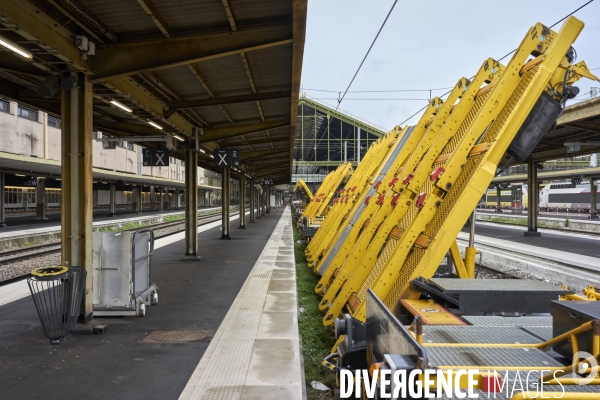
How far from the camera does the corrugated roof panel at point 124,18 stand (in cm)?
648

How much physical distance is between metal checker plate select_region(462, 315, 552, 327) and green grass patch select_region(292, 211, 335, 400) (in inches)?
69.8

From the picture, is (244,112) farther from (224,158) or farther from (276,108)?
(224,158)

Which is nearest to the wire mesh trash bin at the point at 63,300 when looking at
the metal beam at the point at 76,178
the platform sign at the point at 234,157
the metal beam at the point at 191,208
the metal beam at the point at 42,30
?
the metal beam at the point at 76,178

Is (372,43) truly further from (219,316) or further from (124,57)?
(219,316)

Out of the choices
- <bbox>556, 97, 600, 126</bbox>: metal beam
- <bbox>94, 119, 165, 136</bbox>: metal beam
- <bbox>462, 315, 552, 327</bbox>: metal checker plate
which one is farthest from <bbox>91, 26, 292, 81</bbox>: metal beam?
<bbox>556, 97, 600, 126</bbox>: metal beam

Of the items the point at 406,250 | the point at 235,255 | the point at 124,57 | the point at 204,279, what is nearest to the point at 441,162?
the point at 406,250

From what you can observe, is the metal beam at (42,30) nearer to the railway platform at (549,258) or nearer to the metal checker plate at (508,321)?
the metal checker plate at (508,321)

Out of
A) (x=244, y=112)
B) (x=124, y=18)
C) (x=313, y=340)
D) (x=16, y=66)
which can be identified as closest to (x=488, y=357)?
(x=313, y=340)

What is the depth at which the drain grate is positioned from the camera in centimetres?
638

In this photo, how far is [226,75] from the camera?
10.2 m

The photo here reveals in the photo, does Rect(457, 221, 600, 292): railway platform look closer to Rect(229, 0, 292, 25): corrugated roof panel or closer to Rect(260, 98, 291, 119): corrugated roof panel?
Rect(229, 0, 292, 25): corrugated roof panel

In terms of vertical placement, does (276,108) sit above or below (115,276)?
above

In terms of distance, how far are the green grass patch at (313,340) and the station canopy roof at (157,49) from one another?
15.5 ft

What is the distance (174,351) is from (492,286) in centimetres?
413
